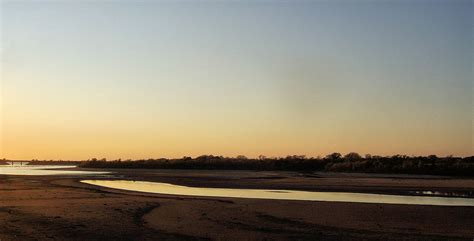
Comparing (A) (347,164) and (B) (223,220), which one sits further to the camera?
(A) (347,164)

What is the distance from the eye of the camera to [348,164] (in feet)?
248

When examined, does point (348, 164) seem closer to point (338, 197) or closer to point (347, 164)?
point (347, 164)

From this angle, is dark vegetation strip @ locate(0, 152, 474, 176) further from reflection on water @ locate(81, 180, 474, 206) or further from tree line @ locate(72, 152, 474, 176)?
reflection on water @ locate(81, 180, 474, 206)

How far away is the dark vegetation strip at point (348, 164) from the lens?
62.3m

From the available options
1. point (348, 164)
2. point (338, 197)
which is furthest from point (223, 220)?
point (348, 164)

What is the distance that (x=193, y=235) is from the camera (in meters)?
14.5

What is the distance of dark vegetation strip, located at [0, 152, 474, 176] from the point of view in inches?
2451

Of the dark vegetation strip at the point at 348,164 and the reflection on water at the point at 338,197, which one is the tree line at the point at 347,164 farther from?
the reflection on water at the point at 338,197

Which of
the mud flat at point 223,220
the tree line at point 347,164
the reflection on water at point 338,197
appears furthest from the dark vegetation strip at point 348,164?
the mud flat at point 223,220

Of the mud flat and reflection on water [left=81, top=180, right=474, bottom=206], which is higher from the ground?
reflection on water [left=81, top=180, right=474, bottom=206]

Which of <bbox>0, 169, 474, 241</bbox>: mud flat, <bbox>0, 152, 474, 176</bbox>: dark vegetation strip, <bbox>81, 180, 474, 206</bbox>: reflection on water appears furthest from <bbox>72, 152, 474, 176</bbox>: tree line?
<bbox>0, 169, 474, 241</bbox>: mud flat

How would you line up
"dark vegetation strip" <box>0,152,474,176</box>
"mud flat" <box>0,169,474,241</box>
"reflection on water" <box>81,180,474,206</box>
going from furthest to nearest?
"dark vegetation strip" <box>0,152,474,176</box> < "reflection on water" <box>81,180,474,206</box> < "mud flat" <box>0,169,474,241</box>

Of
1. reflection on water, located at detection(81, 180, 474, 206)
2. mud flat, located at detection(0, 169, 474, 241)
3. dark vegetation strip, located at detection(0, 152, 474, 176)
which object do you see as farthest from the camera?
dark vegetation strip, located at detection(0, 152, 474, 176)

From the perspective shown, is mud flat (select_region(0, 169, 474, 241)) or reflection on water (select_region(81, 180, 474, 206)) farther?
reflection on water (select_region(81, 180, 474, 206))
